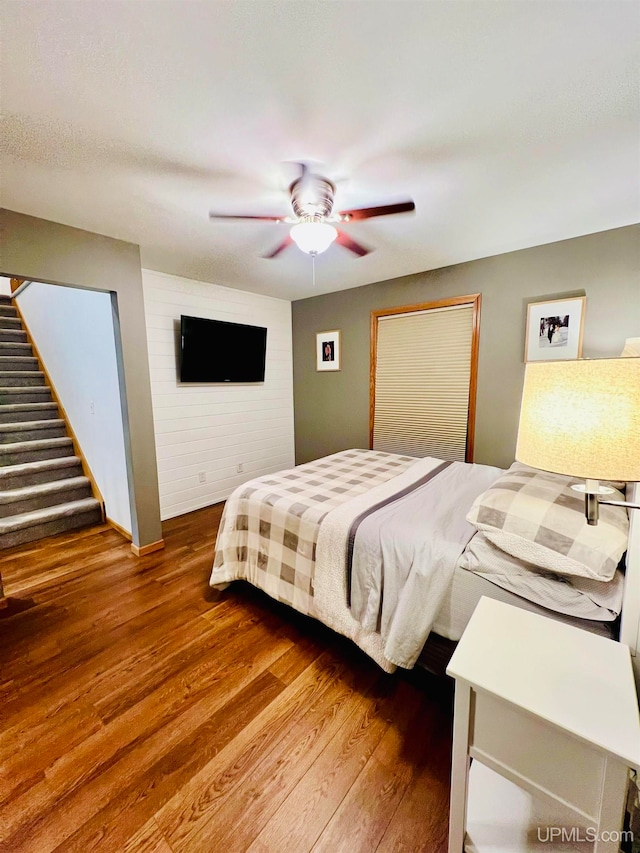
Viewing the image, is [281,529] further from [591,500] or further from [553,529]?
[591,500]

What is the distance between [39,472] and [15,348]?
6.58 feet

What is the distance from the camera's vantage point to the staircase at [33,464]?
305 centimetres

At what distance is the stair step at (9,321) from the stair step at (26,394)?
118cm

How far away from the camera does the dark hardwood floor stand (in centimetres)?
109

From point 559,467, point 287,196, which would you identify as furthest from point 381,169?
point 559,467

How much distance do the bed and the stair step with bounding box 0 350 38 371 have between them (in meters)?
3.92

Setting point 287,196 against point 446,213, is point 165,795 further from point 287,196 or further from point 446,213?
point 446,213

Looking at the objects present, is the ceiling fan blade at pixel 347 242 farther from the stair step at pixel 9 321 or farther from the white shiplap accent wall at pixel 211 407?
the stair step at pixel 9 321

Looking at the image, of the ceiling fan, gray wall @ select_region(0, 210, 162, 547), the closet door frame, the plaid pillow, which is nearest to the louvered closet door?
the closet door frame

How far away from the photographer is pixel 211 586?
227cm

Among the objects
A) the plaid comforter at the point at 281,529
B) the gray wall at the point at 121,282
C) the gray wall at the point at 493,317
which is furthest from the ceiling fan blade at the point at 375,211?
the gray wall at the point at 121,282

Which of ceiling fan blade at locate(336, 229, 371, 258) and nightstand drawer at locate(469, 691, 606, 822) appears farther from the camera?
ceiling fan blade at locate(336, 229, 371, 258)

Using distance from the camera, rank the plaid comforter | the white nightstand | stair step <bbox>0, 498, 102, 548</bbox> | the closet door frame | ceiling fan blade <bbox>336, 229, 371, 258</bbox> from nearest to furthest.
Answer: the white nightstand
the plaid comforter
ceiling fan blade <bbox>336, 229, 371, 258</bbox>
stair step <bbox>0, 498, 102, 548</bbox>
the closet door frame

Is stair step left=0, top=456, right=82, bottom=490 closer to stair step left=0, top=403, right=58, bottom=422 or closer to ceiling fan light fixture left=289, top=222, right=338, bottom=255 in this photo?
stair step left=0, top=403, right=58, bottom=422
